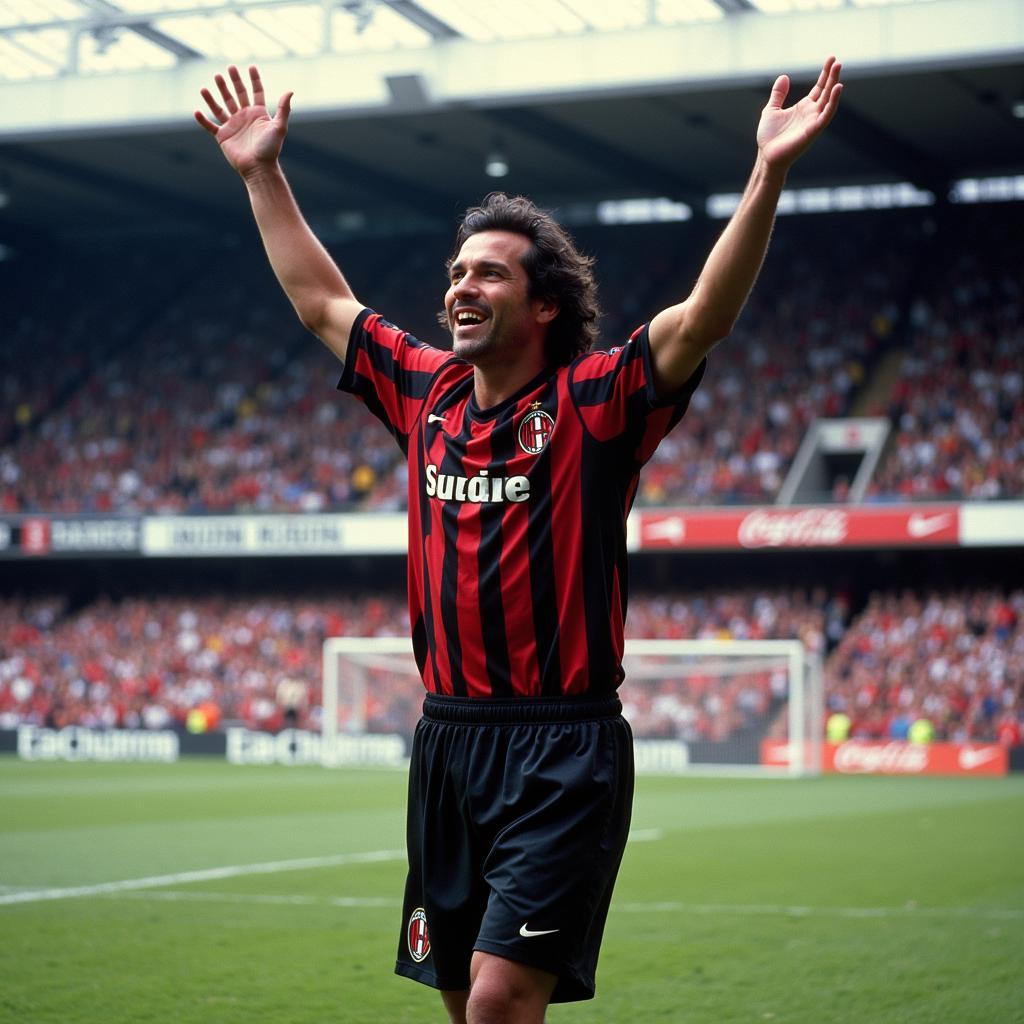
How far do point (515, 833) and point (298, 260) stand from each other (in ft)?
5.30

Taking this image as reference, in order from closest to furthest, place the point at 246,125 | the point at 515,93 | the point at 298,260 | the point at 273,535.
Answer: the point at 298,260
the point at 246,125
the point at 515,93
the point at 273,535

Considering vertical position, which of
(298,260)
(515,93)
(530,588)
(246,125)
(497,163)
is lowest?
(530,588)

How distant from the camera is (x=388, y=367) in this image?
4238mm

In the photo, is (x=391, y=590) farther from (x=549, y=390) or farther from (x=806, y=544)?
(x=549, y=390)

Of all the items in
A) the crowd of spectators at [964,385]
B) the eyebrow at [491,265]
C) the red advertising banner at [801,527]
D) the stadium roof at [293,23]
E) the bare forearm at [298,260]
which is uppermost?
the stadium roof at [293,23]

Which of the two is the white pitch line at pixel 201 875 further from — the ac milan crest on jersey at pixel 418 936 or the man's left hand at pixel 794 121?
the man's left hand at pixel 794 121

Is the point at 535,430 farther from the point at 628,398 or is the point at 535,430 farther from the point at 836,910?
the point at 836,910

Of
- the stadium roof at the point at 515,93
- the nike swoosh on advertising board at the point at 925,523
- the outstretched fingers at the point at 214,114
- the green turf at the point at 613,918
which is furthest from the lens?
the nike swoosh on advertising board at the point at 925,523

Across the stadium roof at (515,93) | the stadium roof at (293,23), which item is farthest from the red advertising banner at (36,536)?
the stadium roof at (293,23)

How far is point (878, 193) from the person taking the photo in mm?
35469

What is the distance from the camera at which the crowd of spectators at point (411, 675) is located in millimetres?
26062

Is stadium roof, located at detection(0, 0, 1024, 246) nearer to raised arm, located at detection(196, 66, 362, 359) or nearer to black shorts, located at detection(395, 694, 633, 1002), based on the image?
raised arm, located at detection(196, 66, 362, 359)

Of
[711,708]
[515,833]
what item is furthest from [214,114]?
[711,708]

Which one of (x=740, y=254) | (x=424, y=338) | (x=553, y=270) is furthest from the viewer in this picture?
(x=424, y=338)
